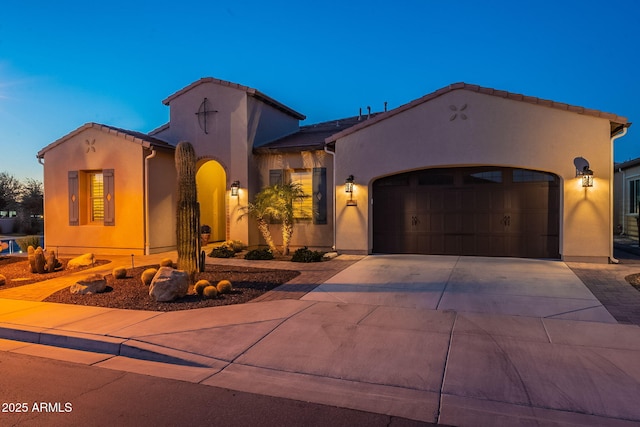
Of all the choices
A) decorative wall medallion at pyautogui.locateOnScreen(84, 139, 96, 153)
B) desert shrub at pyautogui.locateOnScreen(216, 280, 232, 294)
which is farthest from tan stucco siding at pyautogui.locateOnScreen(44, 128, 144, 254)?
desert shrub at pyautogui.locateOnScreen(216, 280, 232, 294)

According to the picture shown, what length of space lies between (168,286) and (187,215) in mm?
1958

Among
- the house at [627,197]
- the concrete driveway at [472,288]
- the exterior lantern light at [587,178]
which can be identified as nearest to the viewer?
the concrete driveway at [472,288]

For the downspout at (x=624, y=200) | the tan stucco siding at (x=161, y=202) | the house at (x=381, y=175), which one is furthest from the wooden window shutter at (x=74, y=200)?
the downspout at (x=624, y=200)

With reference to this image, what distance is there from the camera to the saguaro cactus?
8.99 m

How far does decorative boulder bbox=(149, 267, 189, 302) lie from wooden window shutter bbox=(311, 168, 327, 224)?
7172 millimetres

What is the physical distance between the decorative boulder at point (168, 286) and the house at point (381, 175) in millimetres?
6465

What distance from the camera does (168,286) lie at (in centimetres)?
750

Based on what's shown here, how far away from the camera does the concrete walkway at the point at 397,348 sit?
12.7 feet

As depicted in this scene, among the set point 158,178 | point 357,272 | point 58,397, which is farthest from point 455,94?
point 58,397

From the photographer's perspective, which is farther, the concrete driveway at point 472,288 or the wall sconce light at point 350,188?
the wall sconce light at point 350,188

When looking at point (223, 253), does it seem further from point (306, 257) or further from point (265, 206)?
point (306, 257)

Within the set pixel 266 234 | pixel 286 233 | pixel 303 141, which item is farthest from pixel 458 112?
pixel 266 234

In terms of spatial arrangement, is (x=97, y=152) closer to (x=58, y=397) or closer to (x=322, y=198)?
(x=322, y=198)

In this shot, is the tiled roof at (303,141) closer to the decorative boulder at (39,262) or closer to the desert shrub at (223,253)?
the desert shrub at (223,253)
